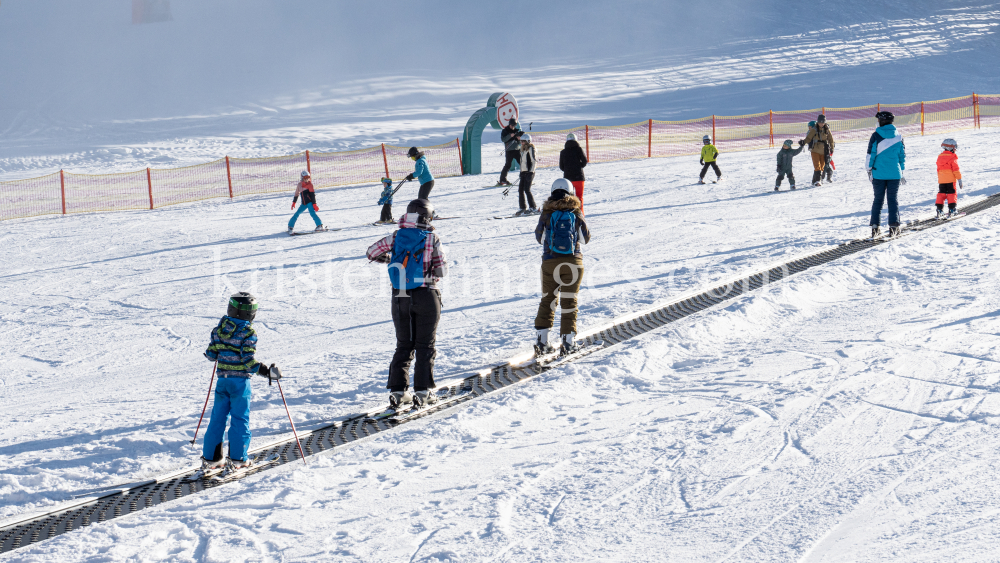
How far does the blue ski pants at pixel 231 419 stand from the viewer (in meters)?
5.02

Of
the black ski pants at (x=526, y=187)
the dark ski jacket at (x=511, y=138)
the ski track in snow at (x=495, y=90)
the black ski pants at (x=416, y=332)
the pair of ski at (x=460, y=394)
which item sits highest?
the ski track in snow at (x=495, y=90)

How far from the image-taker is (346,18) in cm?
7194

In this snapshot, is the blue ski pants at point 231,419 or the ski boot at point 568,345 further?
the ski boot at point 568,345

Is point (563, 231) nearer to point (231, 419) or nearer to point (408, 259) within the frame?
point (408, 259)

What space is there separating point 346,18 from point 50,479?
72009 mm

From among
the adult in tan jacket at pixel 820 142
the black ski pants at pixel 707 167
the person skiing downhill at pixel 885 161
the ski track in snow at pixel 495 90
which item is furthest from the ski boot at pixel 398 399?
the ski track in snow at pixel 495 90

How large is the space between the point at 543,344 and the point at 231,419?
2840 millimetres

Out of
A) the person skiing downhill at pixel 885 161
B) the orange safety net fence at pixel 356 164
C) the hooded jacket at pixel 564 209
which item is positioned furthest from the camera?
the orange safety net fence at pixel 356 164

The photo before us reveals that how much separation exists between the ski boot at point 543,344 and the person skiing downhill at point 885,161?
18.5 feet

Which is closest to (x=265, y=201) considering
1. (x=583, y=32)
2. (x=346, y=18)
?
(x=583, y=32)

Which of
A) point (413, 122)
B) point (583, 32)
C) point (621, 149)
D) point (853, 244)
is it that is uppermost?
point (583, 32)

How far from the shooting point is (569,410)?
→ 5848 millimetres

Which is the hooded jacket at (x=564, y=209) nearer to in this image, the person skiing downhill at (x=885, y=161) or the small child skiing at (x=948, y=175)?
the person skiing downhill at (x=885, y=161)

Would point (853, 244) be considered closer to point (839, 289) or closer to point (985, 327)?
point (839, 289)
